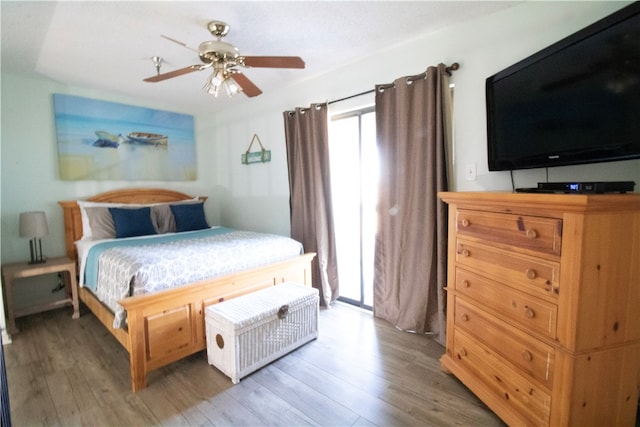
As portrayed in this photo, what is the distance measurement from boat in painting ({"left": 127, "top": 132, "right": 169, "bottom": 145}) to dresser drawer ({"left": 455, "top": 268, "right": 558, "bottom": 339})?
378 centimetres

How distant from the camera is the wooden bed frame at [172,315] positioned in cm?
176

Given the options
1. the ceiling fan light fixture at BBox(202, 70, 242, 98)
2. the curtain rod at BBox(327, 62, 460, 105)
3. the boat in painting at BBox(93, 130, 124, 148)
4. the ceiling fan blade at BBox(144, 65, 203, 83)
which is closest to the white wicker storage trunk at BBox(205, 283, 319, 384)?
the ceiling fan light fixture at BBox(202, 70, 242, 98)

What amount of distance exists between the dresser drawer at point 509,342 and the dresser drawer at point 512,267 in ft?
0.71

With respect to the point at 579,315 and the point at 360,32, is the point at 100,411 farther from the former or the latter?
the point at 360,32

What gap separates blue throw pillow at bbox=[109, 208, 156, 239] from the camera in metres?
2.94

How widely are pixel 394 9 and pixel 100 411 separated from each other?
2.96 m

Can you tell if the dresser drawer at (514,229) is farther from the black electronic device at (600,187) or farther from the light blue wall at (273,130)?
the light blue wall at (273,130)

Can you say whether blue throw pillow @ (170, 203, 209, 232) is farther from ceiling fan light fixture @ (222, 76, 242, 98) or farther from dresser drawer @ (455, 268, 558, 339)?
dresser drawer @ (455, 268, 558, 339)

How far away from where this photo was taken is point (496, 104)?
1.82 metres

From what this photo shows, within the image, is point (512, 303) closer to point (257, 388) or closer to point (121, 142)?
point (257, 388)

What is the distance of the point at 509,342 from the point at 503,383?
0.22 meters

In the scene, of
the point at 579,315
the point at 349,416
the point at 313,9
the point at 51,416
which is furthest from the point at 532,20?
the point at 51,416

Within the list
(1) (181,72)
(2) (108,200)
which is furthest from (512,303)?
(2) (108,200)

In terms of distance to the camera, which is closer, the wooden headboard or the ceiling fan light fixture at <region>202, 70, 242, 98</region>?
the ceiling fan light fixture at <region>202, 70, 242, 98</region>
